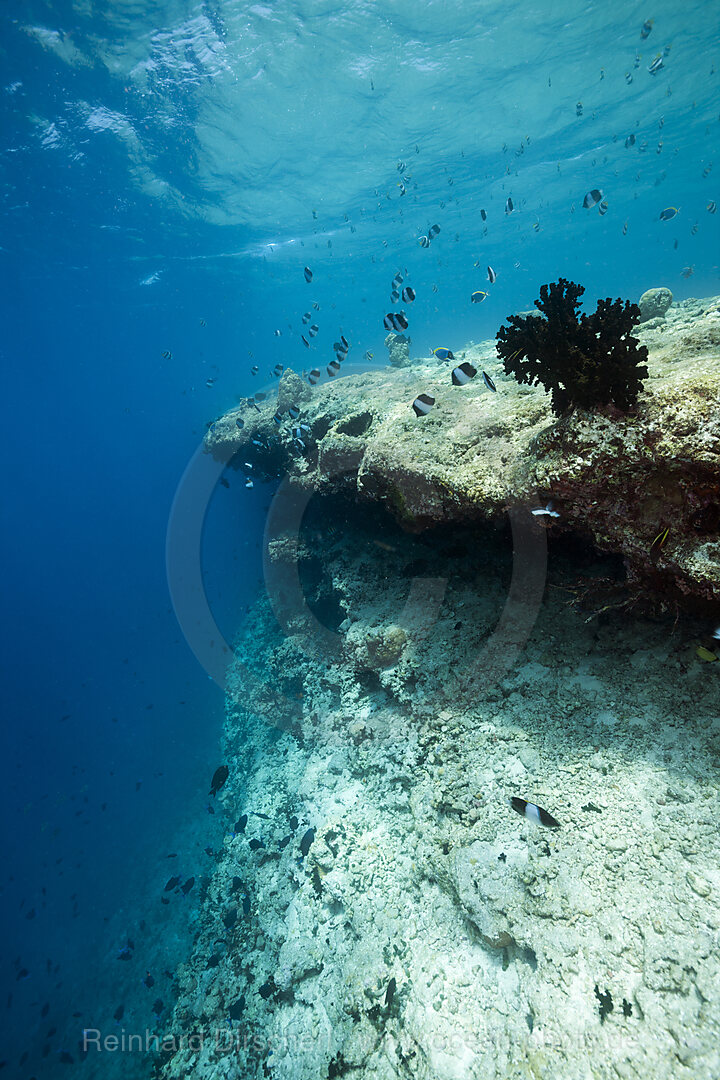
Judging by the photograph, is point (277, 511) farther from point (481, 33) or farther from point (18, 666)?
point (18, 666)

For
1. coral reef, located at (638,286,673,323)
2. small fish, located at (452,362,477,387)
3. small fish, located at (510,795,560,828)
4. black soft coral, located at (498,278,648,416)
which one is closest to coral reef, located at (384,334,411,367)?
coral reef, located at (638,286,673,323)

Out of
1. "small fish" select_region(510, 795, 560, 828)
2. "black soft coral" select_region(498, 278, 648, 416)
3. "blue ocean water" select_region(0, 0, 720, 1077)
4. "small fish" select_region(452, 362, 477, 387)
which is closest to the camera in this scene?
"small fish" select_region(510, 795, 560, 828)

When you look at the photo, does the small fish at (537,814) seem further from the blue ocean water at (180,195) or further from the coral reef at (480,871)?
the blue ocean water at (180,195)

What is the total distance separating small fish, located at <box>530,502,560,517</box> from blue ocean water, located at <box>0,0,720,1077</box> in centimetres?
1175

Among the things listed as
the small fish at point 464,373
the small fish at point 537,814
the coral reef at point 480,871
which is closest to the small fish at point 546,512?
the coral reef at point 480,871

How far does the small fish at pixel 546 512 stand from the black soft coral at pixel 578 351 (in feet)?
2.99

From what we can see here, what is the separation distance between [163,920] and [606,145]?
1999 inches

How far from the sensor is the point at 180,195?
22.7 metres

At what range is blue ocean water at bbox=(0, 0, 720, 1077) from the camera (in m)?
13.2

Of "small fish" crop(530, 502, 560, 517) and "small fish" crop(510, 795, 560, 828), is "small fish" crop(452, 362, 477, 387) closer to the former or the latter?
"small fish" crop(530, 502, 560, 517)

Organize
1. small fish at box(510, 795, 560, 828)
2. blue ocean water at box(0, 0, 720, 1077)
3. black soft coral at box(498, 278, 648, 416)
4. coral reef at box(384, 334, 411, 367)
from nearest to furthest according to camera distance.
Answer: small fish at box(510, 795, 560, 828) → black soft coral at box(498, 278, 648, 416) → blue ocean water at box(0, 0, 720, 1077) → coral reef at box(384, 334, 411, 367)

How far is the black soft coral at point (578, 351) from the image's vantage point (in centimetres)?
347

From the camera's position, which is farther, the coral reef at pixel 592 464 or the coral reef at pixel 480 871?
the coral reef at pixel 592 464

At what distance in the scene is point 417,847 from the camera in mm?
4781
